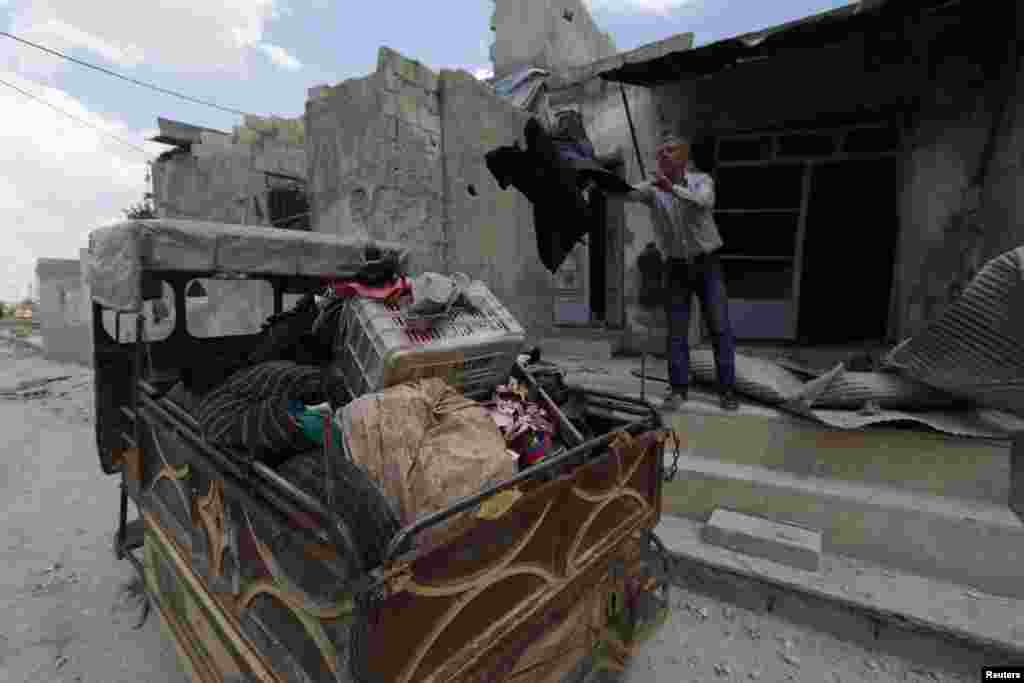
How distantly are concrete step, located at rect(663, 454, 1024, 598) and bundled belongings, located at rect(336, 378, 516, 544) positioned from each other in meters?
2.25

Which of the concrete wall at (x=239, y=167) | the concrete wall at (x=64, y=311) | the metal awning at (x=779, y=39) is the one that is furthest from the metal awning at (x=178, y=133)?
the metal awning at (x=779, y=39)

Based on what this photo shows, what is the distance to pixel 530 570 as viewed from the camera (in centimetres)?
148

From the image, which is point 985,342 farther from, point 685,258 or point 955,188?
point 955,188

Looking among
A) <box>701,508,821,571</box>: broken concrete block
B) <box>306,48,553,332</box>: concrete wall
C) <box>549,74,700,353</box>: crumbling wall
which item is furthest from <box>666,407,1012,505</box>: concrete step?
<box>306,48,553,332</box>: concrete wall

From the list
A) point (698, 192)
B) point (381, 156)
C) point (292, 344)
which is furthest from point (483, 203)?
point (292, 344)

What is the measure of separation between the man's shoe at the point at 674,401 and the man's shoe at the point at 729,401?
0.29m

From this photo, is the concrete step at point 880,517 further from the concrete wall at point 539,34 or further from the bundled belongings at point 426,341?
the concrete wall at point 539,34

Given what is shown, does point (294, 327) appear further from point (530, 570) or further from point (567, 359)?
point (567, 359)

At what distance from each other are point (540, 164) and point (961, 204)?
4122 millimetres

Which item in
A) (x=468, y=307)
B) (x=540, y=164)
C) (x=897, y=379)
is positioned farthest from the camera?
(x=897, y=379)

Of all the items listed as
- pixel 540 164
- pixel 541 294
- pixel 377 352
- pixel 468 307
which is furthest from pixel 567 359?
pixel 377 352

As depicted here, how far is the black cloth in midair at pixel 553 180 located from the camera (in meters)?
2.70

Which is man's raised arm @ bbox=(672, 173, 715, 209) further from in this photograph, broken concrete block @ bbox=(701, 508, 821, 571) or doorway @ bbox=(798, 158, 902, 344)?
doorway @ bbox=(798, 158, 902, 344)

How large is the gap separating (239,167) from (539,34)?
5.99 m
